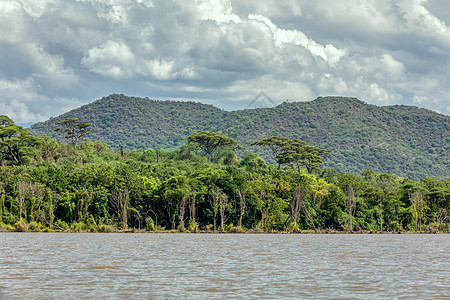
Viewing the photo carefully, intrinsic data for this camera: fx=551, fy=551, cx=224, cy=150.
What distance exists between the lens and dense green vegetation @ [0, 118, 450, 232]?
80.2 m

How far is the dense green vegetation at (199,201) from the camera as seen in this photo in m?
80.2

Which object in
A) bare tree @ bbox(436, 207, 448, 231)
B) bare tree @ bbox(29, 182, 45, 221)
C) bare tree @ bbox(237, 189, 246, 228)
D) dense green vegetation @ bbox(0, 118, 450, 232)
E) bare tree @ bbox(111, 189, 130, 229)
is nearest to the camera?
bare tree @ bbox(29, 182, 45, 221)

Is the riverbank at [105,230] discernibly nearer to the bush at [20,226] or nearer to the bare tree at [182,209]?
the bush at [20,226]

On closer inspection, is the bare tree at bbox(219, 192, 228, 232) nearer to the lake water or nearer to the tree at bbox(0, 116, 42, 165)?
the tree at bbox(0, 116, 42, 165)

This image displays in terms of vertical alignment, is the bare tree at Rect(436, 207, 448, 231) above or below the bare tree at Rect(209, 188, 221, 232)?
below

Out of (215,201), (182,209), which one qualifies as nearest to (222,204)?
(215,201)

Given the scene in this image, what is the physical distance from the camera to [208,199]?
279 feet

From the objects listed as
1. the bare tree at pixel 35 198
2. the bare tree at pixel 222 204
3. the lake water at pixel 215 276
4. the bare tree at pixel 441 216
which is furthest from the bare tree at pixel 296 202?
the lake water at pixel 215 276

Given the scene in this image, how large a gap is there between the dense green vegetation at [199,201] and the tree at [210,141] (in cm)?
2705

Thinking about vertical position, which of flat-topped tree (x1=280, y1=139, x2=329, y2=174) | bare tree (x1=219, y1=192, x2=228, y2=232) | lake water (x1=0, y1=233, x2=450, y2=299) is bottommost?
lake water (x1=0, y1=233, x2=450, y2=299)

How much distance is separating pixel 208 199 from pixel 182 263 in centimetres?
5241

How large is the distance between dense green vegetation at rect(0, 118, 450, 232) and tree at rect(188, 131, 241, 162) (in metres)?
27.1

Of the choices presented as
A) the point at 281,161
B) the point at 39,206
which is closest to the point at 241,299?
the point at 39,206

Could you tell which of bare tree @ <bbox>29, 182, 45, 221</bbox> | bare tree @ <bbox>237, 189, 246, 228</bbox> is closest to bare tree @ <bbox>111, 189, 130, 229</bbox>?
bare tree @ <bbox>29, 182, 45, 221</bbox>
